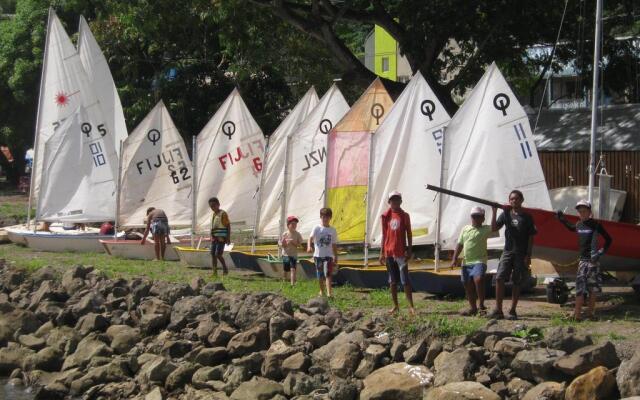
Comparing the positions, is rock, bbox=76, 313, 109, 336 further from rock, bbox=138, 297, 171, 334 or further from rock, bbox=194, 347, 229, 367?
rock, bbox=194, 347, 229, 367

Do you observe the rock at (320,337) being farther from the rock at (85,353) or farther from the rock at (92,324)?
the rock at (92,324)

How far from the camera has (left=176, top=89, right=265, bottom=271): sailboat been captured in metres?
26.3

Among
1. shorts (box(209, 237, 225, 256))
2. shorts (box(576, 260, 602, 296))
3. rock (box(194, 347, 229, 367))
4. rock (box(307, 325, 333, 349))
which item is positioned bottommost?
rock (box(194, 347, 229, 367))

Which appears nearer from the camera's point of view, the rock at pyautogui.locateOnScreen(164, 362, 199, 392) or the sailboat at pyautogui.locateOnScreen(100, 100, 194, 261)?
the rock at pyautogui.locateOnScreen(164, 362, 199, 392)

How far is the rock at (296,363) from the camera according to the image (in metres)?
15.4

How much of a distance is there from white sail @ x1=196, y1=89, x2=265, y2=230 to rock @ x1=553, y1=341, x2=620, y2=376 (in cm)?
1441

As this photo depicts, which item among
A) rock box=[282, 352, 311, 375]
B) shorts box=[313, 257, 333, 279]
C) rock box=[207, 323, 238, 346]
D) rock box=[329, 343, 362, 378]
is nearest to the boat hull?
shorts box=[313, 257, 333, 279]

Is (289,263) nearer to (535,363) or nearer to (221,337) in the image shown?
(221,337)

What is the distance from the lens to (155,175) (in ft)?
92.0

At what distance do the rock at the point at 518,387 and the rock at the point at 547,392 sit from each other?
0.74ft

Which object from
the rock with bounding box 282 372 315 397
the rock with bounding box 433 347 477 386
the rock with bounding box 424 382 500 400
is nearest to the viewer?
the rock with bounding box 424 382 500 400

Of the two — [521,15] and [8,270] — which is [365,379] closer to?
[8,270]

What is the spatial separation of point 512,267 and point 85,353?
297 inches

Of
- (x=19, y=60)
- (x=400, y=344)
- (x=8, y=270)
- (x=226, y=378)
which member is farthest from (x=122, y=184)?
(x=19, y=60)
